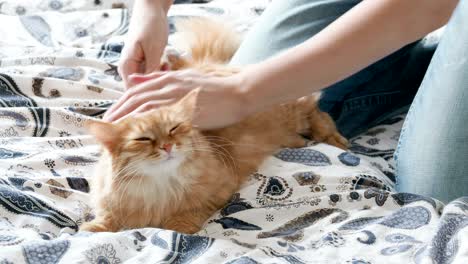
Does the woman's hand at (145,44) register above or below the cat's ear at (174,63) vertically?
above

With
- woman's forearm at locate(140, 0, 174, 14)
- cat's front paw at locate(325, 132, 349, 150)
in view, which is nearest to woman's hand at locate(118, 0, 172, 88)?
woman's forearm at locate(140, 0, 174, 14)

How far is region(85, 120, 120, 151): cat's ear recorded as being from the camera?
109cm

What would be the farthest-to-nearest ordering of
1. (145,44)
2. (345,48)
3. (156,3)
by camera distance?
(156,3) → (145,44) → (345,48)

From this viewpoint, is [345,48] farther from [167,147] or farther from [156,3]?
[156,3]

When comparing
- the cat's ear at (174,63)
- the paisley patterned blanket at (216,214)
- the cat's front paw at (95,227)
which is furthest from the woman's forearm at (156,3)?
the cat's front paw at (95,227)

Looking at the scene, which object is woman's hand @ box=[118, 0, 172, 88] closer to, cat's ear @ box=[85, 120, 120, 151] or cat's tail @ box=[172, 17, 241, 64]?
cat's tail @ box=[172, 17, 241, 64]

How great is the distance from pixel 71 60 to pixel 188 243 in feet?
2.86

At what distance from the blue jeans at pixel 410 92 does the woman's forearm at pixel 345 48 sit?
0.08 m

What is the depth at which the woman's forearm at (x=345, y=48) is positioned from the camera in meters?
1.20

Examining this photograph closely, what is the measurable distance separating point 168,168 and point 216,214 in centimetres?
13

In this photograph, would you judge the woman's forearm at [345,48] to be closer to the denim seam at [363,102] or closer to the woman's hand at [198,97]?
the woman's hand at [198,97]

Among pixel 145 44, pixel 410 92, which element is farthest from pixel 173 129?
pixel 410 92

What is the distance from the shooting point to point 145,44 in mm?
1445

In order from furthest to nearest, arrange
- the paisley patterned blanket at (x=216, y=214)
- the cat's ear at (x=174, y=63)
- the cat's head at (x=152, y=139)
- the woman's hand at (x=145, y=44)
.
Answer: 1. the cat's ear at (x=174, y=63)
2. the woman's hand at (x=145, y=44)
3. the cat's head at (x=152, y=139)
4. the paisley patterned blanket at (x=216, y=214)
